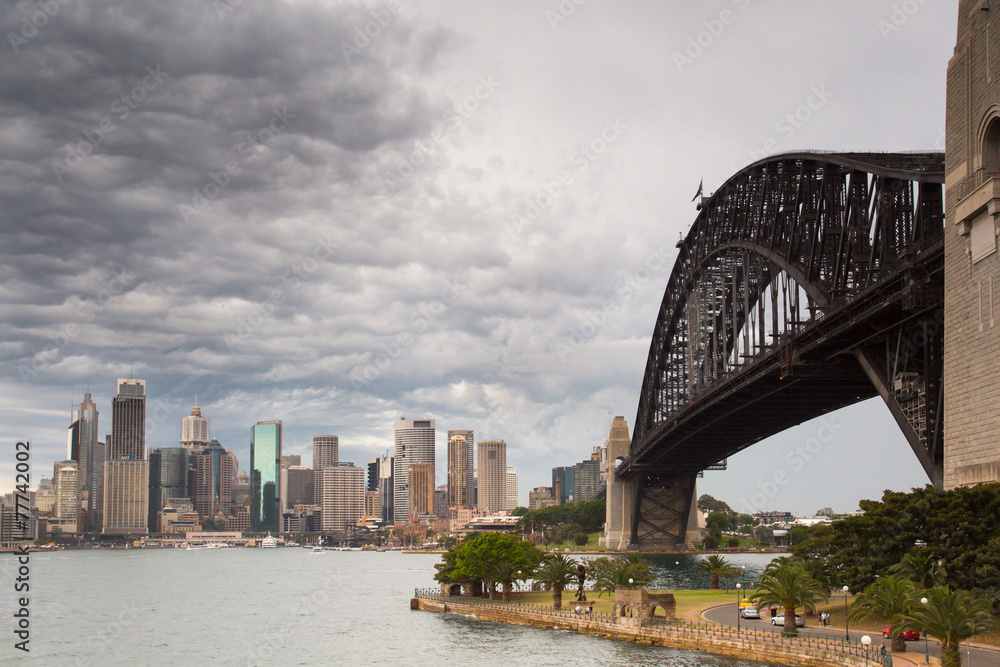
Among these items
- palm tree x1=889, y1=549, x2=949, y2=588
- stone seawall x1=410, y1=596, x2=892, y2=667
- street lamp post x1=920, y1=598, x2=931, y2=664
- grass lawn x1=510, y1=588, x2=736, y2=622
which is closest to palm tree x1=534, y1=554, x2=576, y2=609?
grass lawn x1=510, y1=588, x2=736, y2=622

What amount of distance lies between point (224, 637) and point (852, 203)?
58.3m

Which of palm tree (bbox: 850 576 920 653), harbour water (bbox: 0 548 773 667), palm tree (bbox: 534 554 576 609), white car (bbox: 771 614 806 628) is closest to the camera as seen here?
palm tree (bbox: 850 576 920 653)

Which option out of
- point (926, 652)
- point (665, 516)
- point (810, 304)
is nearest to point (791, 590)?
point (926, 652)

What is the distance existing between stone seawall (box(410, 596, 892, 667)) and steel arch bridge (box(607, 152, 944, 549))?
12.2m

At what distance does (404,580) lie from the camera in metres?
158

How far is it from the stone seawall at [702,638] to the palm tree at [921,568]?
191 inches

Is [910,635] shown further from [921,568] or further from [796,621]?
[796,621]

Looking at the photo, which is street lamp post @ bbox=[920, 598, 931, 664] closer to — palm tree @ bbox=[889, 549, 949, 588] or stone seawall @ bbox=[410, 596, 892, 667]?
stone seawall @ bbox=[410, 596, 892, 667]

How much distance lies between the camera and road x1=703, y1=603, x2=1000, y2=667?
42438 millimetres

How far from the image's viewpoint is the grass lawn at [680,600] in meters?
73.2

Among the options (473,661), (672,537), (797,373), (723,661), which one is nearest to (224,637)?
(473,661)

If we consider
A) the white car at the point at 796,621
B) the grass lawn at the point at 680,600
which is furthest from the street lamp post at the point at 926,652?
the grass lawn at the point at 680,600

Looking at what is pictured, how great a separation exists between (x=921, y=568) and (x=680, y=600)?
33954 mm

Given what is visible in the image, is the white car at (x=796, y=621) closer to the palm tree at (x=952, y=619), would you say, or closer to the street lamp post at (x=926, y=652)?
the street lamp post at (x=926, y=652)
